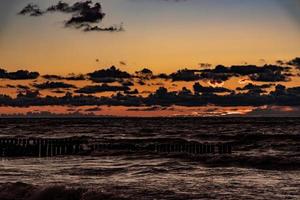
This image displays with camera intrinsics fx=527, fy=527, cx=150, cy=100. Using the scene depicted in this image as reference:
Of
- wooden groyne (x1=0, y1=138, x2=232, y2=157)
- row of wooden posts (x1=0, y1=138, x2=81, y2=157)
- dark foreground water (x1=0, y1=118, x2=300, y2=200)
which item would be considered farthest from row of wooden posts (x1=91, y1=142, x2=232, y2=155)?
dark foreground water (x1=0, y1=118, x2=300, y2=200)

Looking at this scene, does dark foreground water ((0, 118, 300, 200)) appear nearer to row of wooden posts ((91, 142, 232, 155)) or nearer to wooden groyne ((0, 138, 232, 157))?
row of wooden posts ((91, 142, 232, 155))

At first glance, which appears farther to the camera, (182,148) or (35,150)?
(182,148)

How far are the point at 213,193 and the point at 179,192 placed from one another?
1.58 m

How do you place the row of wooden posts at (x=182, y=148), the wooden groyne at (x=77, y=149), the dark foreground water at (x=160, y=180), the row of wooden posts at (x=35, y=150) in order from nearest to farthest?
the dark foreground water at (x=160, y=180)
the row of wooden posts at (x=35, y=150)
the wooden groyne at (x=77, y=149)
the row of wooden posts at (x=182, y=148)

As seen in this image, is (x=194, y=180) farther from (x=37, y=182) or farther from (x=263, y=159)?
(x=263, y=159)

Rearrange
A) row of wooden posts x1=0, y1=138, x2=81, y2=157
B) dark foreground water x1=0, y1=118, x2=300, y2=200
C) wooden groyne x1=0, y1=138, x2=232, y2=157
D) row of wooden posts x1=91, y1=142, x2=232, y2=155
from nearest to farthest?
dark foreground water x1=0, y1=118, x2=300, y2=200 → row of wooden posts x1=0, y1=138, x2=81, y2=157 → wooden groyne x1=0, y1=138, x2=232, y2=157 → row of wooden posts x1=91, y1=142, x2=232, y2=155

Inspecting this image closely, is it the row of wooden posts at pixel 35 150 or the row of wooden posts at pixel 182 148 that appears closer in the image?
the row of wooden posts at pixel 35 150

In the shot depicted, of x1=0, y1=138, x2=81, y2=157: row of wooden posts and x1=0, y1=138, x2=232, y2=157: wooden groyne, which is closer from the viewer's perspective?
x1=0, y1=138, x2=81, y2=157: row of wooden posts

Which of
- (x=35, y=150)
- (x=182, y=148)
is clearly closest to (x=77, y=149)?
(x=35, y=150)

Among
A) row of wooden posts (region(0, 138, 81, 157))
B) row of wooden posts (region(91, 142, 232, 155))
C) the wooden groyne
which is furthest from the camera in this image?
row of wooden posts (region(91, 142, 232, 155))

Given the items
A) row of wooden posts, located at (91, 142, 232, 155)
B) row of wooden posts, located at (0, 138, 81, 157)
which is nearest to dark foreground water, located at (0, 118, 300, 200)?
row of wooden posts, located at (91, 142, 232, 155)

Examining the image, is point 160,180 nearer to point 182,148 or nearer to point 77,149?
point 182,148

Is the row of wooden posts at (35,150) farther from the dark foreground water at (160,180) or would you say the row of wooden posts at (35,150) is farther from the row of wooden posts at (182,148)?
the dark foreground water at (160,180)

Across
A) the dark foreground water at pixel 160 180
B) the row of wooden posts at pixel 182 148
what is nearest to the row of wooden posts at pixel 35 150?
the row of wooden posts at pixel 182 148
